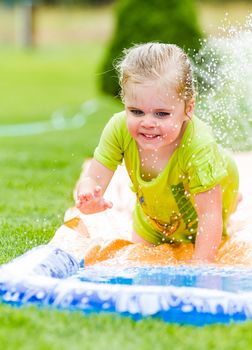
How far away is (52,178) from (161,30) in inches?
328

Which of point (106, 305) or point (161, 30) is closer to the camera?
point (106, 305)

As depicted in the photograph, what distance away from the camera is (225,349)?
7.84 ft

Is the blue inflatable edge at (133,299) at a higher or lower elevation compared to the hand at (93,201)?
higher

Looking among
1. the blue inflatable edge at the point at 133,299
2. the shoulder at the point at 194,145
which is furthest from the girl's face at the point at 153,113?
the blue inflatable edge at the point at 133,299

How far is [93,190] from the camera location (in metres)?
3.58

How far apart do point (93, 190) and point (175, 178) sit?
1.17 feet

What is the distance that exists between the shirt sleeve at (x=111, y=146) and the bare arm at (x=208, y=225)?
16.6 inches

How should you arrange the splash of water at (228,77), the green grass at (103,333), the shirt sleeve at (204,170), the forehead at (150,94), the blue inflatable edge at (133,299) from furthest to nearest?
1. the splash of water at (228,77)
2. the shirt sleeve at (204,170)
3. the forehead at (150,94)
4. the blue inflatable edge at (133,299)
5. the green grass at (103,333)

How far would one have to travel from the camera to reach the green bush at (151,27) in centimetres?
1339

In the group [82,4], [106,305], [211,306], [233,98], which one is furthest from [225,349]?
[82,4]

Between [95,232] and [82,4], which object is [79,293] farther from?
[82,4]

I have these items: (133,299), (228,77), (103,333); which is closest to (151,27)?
(228,77)

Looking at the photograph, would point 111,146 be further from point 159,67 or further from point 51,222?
point 51,222

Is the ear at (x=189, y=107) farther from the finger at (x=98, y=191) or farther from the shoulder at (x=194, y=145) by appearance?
the finger at (x=98, y=191)
